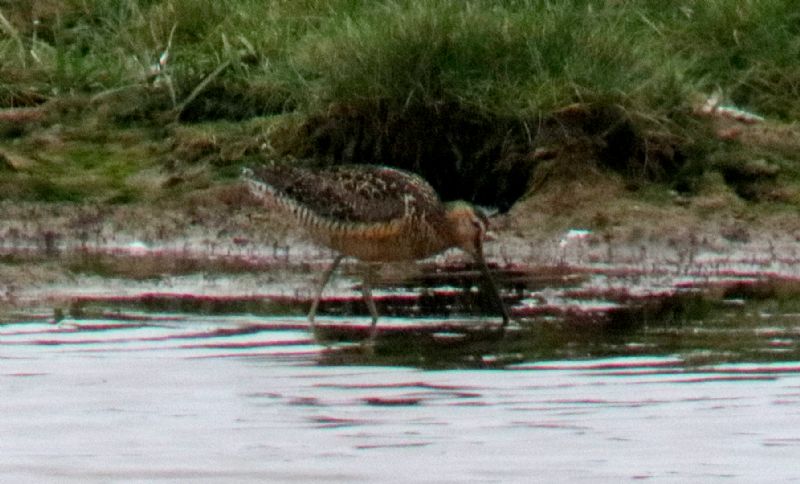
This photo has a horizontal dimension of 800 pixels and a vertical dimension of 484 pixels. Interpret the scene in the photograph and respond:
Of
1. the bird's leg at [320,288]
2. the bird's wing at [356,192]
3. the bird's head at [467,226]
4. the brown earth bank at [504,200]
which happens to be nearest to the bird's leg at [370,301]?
the bird's leg at [320,288]

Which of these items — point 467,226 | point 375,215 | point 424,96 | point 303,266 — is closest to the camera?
point 375,215

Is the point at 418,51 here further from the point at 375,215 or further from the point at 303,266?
the point at 375,215

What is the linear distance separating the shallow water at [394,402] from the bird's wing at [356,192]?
0.81 metres

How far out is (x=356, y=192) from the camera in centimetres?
1009

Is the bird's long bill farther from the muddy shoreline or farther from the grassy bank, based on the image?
the grassy bank

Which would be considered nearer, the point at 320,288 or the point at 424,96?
the point at 320,288

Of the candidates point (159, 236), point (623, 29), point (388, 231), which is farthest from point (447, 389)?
point (623, 29)

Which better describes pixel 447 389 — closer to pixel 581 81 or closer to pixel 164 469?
pixel 164 469

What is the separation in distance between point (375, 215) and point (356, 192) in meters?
0.16

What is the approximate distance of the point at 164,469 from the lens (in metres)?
6.60

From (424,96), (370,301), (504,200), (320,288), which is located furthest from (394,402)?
(504,200)

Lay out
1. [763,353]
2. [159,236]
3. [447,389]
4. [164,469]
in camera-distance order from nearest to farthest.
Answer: [164,469] < [447,389] < [763,353] < [159,236]

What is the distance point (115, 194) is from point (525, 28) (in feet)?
8.36

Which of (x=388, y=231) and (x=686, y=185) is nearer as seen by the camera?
(x=388, y=231)
